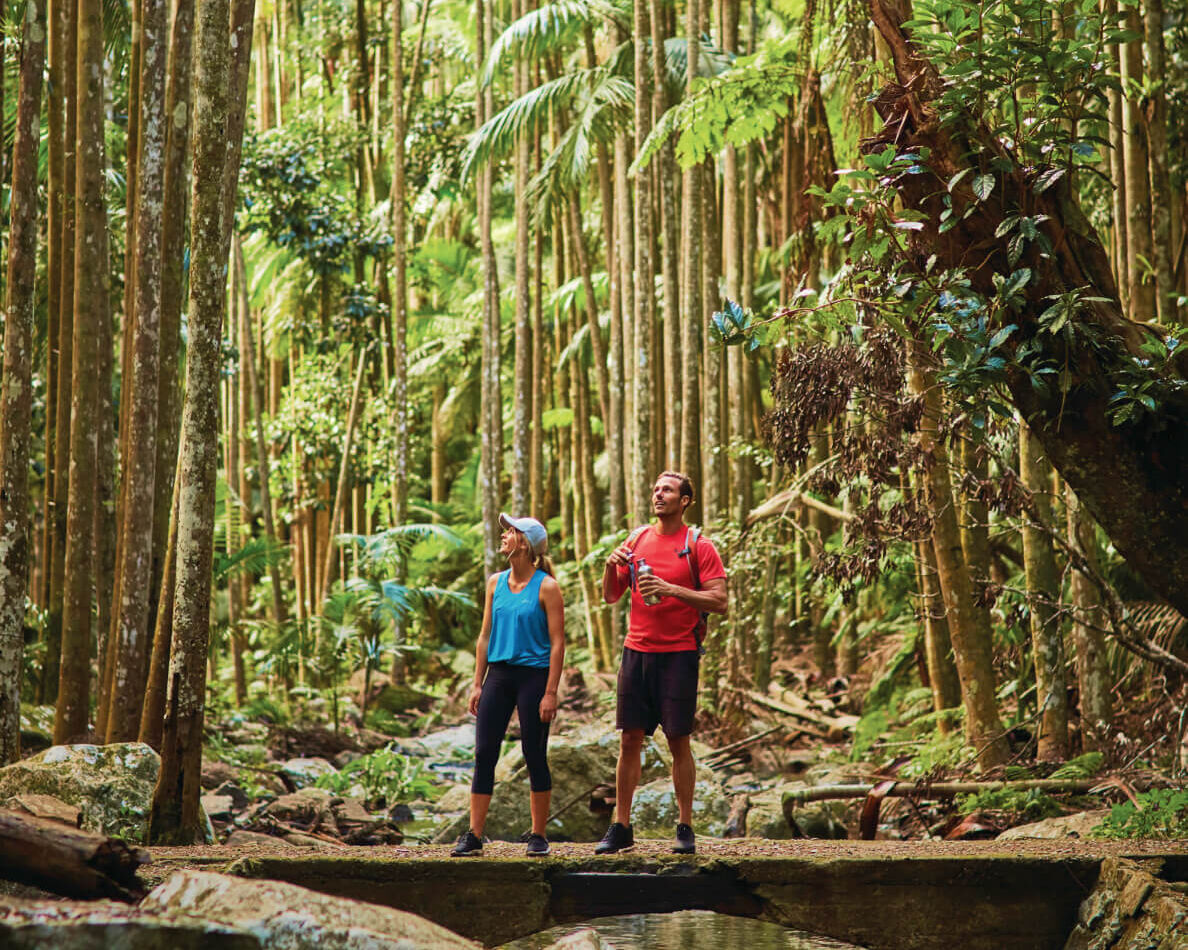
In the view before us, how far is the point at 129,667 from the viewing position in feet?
27.1

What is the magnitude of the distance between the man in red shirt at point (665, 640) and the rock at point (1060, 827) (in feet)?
8.22

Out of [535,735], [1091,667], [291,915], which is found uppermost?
[535,735]

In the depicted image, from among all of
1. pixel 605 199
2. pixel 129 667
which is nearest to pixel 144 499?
pixel 129 667

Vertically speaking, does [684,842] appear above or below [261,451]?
below

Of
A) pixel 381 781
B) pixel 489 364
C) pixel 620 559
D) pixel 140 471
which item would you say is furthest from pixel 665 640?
pixel 489 364

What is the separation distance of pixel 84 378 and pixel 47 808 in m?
3.75

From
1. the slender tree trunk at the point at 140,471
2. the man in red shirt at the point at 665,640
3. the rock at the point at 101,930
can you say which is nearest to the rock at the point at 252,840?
the slender tree trunk at the point at 140,471

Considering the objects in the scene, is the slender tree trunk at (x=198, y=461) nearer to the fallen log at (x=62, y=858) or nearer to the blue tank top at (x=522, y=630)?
the blue tank top at (x=522, y=630)

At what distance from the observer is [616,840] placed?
21.0ft

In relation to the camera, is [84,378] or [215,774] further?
[215,774]

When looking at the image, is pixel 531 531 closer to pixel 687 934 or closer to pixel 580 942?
pixel 687 934

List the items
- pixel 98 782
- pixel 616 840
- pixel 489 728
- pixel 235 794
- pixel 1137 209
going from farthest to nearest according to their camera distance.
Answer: pixel 235 794
pixel 1137 209
pixel 98 782
pixel 616 840
pixel 489 728

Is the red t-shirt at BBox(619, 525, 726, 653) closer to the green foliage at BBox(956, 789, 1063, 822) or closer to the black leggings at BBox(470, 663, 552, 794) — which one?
the black leggings at BBox(470, 663, 552, 794)

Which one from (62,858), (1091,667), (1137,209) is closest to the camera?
(62,858)
